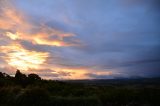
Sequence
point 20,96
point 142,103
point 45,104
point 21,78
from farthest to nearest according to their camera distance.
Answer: point 21,78 → point 20,96 → point 45,104 → point 142,103

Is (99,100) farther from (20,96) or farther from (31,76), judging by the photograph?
(31,76)

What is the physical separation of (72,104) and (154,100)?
655cm

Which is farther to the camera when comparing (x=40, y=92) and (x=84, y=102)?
(x=40, y=92)

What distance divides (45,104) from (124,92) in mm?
7471

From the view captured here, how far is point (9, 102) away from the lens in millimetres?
24047

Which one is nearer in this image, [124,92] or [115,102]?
[115,102]

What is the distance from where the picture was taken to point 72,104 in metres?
22.9

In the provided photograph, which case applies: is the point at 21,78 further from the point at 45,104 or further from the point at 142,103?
the point at 142,103

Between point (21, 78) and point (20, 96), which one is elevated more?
point (21, 78)

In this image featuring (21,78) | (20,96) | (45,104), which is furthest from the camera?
(21,78)

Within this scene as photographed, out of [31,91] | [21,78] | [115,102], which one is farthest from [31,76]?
[115,102]

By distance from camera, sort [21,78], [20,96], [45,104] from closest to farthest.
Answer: [45,104] → [20,96] → [21,78]

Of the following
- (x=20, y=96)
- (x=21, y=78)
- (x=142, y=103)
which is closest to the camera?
(x=142, y=103)

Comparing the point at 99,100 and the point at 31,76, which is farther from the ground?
the point at 31,76
